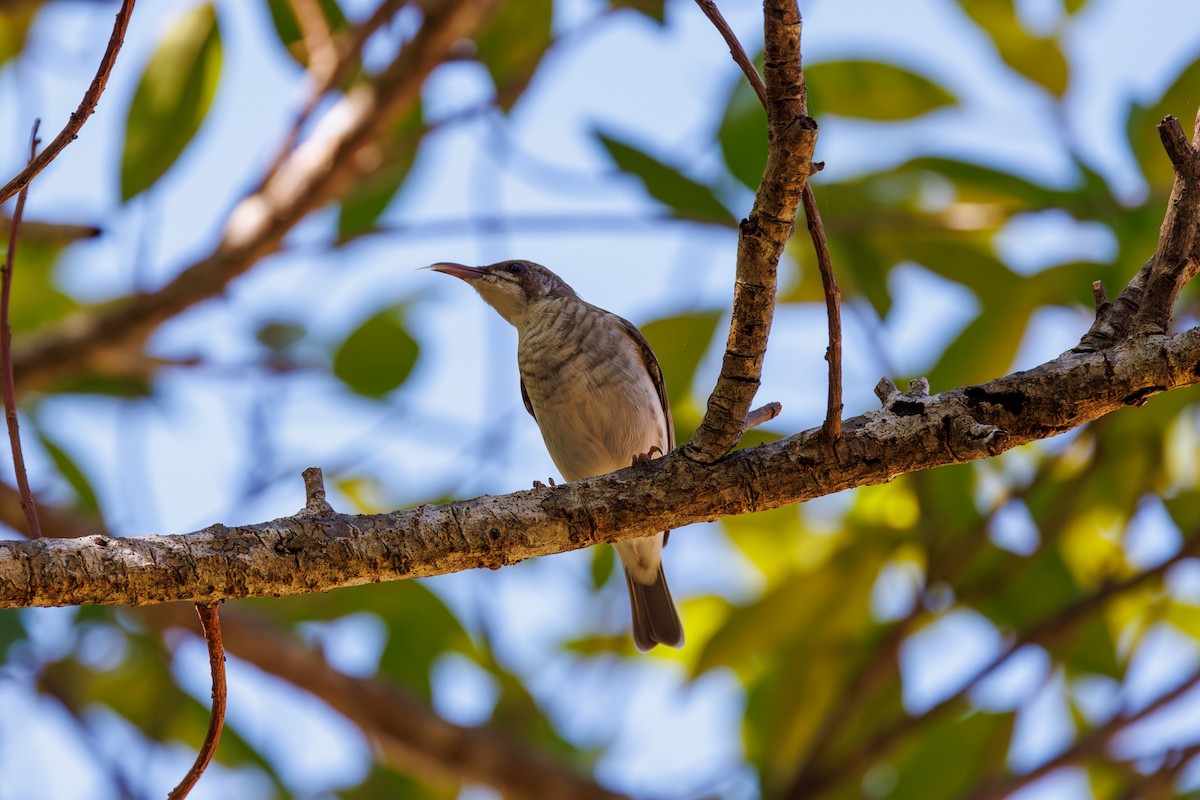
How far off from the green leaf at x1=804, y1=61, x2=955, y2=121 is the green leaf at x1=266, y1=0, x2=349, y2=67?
2.42m

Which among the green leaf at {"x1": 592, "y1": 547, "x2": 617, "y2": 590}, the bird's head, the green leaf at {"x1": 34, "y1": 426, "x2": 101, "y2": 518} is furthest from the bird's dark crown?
the green leaf at {"x1": 34, "y1": 426, "x2": 101, "y2": 518}

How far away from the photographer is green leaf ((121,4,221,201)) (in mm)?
5453

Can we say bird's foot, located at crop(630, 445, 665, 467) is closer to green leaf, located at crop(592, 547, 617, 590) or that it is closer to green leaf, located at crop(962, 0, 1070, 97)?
green leaf, located at crop(592, 547, 617, 590)

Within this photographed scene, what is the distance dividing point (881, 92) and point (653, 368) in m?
1.64

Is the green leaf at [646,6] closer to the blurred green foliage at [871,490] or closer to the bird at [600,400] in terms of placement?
the blurred green foliage at [871,490]

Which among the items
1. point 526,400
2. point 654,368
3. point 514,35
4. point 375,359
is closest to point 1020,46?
point 654,368

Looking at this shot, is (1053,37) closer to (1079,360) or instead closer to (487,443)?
(487,443)

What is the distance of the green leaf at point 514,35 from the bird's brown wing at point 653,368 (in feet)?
5.45

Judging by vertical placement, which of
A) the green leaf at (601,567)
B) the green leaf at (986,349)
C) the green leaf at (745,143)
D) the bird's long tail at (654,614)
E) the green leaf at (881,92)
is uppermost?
the green leaf at (881,92)

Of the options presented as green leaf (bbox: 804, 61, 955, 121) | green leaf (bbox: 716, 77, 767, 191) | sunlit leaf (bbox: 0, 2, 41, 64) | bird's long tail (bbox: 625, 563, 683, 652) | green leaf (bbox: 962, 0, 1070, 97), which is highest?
sunlit leaf (bbox: 0, 2, 41, 64)

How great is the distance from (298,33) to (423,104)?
36.4 inches

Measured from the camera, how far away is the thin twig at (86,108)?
196 cm

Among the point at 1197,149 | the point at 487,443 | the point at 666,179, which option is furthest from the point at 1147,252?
the point at 487,443

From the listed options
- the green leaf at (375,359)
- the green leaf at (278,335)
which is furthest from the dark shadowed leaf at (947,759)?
the green leaf at (278,335)
